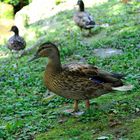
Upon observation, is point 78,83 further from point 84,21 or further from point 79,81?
point 84,21

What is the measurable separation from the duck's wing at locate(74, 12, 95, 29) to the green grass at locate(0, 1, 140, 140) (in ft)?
1.43

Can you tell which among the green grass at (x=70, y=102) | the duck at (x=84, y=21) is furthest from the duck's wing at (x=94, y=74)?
the duck at (x=84, y=21)

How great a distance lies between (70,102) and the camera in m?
9.20

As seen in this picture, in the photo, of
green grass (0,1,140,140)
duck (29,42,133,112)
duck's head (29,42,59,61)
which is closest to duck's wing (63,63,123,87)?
duck (29,42,133,112)

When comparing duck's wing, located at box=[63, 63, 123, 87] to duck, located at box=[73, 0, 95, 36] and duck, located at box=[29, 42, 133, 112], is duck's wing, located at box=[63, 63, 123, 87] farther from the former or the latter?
duck, located at box=[73, 0, 95, 36]

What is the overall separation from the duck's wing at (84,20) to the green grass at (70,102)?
44cm

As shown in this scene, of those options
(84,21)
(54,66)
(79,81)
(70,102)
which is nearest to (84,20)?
(84,21)

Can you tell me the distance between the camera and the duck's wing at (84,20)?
18.4m

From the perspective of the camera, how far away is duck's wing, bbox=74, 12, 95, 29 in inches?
725

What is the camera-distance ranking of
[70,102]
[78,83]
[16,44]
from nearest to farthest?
1. [78,83]
2. [70,102]
3. [16,44]

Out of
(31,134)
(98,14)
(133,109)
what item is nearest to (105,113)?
(133,109)

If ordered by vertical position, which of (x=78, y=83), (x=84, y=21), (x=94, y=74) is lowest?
(x=78, y=83)

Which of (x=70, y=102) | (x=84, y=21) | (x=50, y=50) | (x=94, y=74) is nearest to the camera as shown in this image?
(x=94, y=74)

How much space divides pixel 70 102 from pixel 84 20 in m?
10.0
